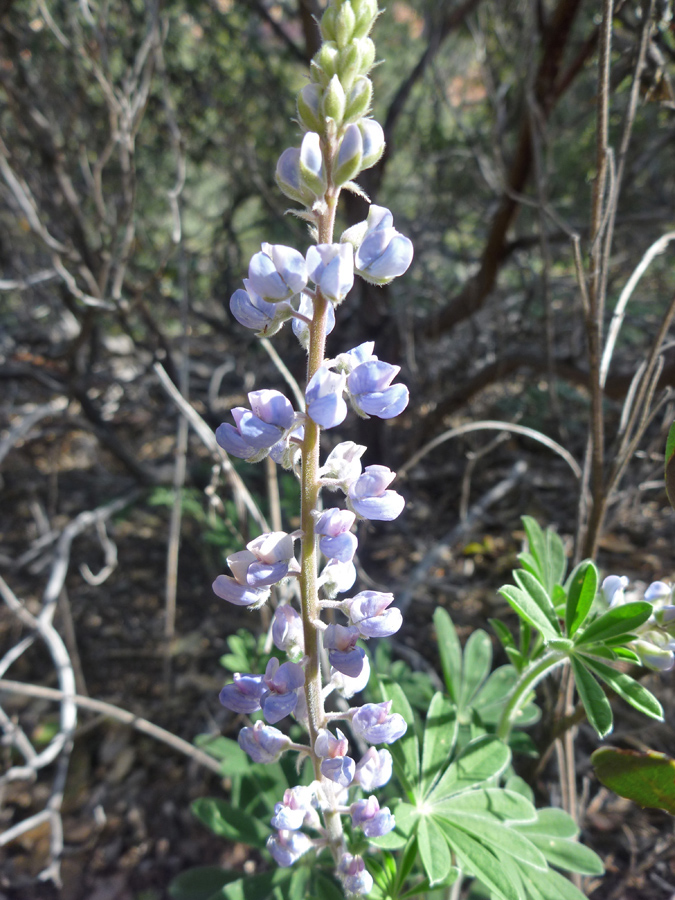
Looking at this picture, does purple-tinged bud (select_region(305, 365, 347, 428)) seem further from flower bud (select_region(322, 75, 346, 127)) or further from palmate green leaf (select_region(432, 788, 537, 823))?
palmate green leaf (select_region(432, 788, 537, 823))

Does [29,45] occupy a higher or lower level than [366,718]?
higher

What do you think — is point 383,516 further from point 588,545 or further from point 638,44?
point 638,44

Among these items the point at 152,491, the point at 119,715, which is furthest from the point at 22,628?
the point at 119,715

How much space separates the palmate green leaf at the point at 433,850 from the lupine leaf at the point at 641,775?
33 cm

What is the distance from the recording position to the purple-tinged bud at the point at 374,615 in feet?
3.23

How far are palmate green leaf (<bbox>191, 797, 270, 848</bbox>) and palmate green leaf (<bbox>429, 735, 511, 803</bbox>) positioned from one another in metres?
0.50

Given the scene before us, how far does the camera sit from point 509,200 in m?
2.82

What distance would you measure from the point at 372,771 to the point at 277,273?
2.75ft

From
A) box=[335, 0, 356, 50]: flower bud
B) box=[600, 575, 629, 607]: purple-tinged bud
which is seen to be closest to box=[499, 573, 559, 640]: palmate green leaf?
box=[600, 575, 629, 607]: purple-tinged bud

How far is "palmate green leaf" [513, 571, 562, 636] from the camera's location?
1.21m

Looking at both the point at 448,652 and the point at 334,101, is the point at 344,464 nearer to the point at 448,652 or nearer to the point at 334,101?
the point at 334,101

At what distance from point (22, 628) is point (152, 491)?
962 millimetres

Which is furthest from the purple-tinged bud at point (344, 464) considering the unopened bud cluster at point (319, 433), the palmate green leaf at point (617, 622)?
the palmate green leaf at point (617, 622)

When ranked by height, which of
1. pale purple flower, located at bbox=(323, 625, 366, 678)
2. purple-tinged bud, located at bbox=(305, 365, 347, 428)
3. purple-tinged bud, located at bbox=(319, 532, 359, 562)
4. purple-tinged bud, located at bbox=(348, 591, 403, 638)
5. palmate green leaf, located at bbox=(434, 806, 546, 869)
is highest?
purple-tinged bud, located at bbox=(305, 365, 347, 428)
